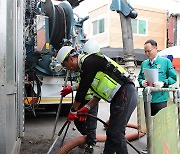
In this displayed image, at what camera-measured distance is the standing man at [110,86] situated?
3.23 m

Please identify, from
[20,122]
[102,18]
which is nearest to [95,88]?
[20,122]

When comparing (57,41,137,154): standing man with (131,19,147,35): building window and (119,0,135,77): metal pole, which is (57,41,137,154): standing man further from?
(131,19,147,35): building window

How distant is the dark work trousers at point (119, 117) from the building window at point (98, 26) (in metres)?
19.3

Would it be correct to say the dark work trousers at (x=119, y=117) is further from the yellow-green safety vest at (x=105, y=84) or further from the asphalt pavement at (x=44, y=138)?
the asphalt pavement at (x=44, y=138)

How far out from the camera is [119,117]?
329cm

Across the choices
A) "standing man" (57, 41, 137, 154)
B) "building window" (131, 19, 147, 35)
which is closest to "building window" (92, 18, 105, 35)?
"building window" (131, 19, 147, 35)

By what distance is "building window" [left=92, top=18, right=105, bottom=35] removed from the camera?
2252 cm

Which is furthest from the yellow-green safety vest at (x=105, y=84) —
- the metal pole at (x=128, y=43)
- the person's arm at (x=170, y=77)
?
the metal pole at (x=128, y=43)

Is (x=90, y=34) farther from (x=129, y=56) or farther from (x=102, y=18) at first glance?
(x=129, y=56)

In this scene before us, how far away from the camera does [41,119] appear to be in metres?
7.69

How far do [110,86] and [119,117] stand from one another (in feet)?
1.26

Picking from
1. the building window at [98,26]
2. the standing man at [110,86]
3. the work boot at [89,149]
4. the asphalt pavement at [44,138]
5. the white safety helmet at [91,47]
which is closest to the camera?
the standing man at [110,86]

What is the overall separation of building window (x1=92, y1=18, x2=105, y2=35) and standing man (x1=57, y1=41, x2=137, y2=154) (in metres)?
19.2

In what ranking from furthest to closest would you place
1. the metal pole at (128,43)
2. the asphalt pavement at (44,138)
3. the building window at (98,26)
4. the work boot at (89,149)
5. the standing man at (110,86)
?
the building window at (98,26) → the metal pole at (128,43) → the asphalt pavement at (44,138) → the work boot at (89,149) → the standing man at (110,86)
